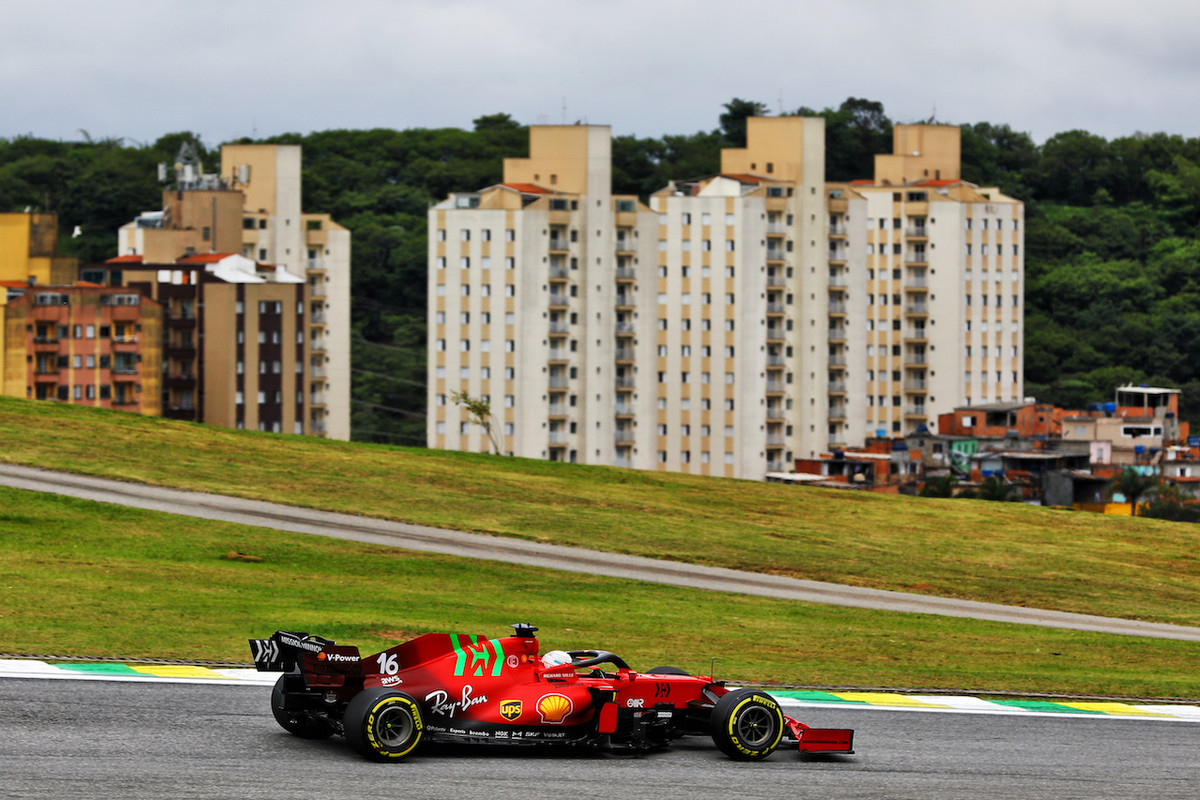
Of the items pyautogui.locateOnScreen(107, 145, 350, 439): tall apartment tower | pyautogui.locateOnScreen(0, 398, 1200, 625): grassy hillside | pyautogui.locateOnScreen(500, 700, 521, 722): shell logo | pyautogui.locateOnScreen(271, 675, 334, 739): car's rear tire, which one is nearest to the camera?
pyautogui.locateOnScreen(500, 700, 521, 722): shell logo

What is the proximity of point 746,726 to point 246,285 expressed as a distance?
126m

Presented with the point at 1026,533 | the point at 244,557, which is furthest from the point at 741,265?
the point at 244,557

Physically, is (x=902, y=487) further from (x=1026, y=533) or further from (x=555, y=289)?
(x=1026, y=533)

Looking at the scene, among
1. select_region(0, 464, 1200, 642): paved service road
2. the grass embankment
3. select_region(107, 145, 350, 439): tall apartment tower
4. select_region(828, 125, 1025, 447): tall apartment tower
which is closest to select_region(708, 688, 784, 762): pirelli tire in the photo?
the grass embankment

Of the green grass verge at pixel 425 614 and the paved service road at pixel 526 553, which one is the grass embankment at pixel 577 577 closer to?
the green grass verge at pixel 425 614

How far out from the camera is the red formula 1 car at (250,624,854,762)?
21.0 metres

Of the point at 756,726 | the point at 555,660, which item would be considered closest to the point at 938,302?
the point at 756,726

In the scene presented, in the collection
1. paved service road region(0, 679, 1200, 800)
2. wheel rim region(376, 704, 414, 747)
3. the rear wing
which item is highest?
the rear wing

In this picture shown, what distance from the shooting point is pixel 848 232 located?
531 ft

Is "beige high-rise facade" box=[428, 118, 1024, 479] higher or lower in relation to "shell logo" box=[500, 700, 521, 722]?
higher

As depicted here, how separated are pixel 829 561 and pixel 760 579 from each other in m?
5.10

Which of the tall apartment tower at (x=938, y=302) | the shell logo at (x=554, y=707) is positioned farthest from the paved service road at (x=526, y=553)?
the tall apartment tower at (x=938, y=302)

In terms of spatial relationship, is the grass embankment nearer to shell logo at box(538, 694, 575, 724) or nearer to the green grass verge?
the green grass verge

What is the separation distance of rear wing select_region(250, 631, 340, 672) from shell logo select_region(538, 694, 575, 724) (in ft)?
Answer: 8.33
